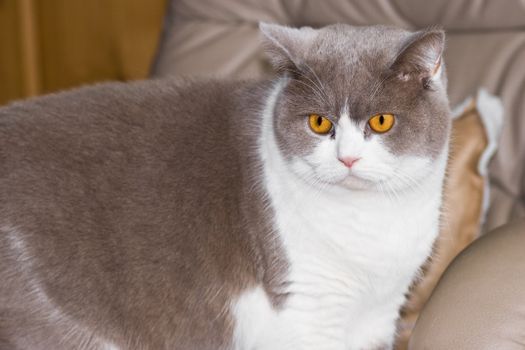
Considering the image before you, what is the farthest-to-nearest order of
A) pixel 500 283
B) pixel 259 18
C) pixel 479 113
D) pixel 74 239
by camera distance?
pixel 259 18, pixel 479 113, pixel 74 239, pixel 500 283

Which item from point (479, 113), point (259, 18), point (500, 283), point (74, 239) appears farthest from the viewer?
point (259, 18)

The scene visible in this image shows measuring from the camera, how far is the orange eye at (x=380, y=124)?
3.67 feet

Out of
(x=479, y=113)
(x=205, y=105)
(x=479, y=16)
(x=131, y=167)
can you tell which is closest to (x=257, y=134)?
(x=205, y=105)

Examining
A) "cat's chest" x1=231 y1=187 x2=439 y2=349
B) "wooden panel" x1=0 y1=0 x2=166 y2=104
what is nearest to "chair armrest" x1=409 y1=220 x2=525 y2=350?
"cat's chest" x1=231 y1=187 x2=439 y2=349

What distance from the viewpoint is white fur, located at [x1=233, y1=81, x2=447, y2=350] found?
1.20 m

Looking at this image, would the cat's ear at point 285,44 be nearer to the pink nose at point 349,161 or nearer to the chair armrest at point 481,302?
the pink nose at point 349,161

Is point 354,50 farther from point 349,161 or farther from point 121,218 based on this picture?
point 121,218

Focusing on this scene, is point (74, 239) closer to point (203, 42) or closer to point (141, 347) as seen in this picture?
point (141, 347)

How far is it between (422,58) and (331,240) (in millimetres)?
317

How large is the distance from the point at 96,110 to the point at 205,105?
0.18 metres

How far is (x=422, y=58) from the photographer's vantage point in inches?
43.0

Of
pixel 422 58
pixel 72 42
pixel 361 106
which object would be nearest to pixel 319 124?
pixel 361 106

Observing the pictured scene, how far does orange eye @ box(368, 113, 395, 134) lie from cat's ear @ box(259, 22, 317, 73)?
15 cm

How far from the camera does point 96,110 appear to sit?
1.28m
